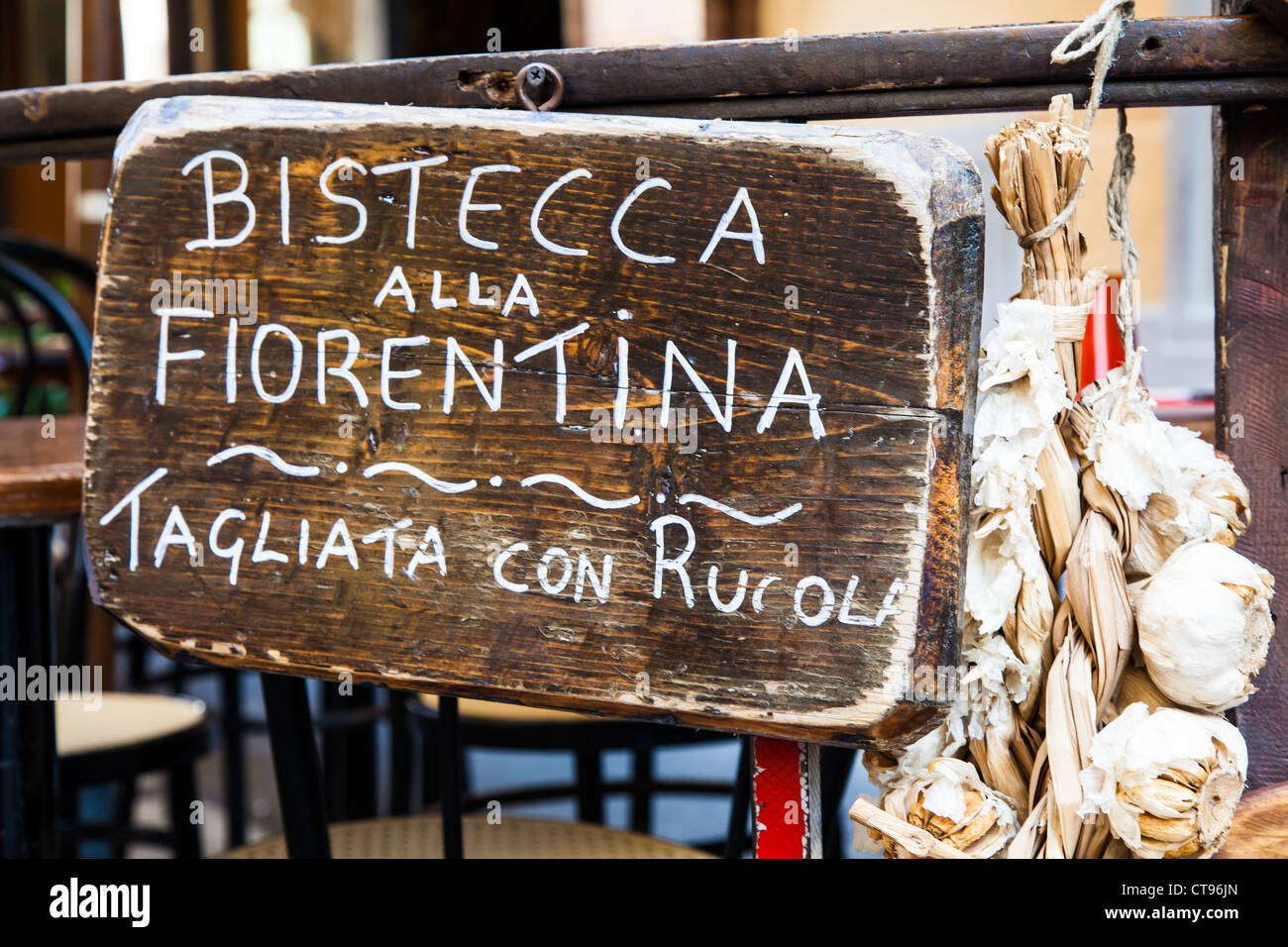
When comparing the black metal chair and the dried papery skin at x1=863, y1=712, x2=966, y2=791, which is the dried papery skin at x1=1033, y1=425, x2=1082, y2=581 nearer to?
the dried papery skin at x1=863, y1=712, x2=966, y2=791

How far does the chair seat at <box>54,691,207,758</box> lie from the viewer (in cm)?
156

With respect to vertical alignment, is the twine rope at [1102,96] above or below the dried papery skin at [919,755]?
above

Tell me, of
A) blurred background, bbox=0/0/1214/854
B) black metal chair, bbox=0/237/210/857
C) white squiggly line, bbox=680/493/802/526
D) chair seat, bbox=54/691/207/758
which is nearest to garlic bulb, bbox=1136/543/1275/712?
white squiggly line, bbox=680/493/802/526

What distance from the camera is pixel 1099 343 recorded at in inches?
29.8

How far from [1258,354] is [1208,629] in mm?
250

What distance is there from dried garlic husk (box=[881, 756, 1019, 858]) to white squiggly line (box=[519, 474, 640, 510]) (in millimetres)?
254

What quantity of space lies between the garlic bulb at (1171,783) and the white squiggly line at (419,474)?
Result: 43 cm

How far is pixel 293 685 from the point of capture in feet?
3.60

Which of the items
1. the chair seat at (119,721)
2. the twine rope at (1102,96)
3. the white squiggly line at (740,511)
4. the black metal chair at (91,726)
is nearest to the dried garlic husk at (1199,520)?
the twine rope at (1102,96)

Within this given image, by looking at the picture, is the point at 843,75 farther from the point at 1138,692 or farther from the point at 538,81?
the point at 1138,692

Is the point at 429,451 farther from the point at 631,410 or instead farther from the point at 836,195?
the point at 836,195

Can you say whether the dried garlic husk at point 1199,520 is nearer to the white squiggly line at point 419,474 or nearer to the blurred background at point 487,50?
the white squiggly line at point 419,474

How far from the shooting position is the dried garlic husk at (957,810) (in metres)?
0.70
